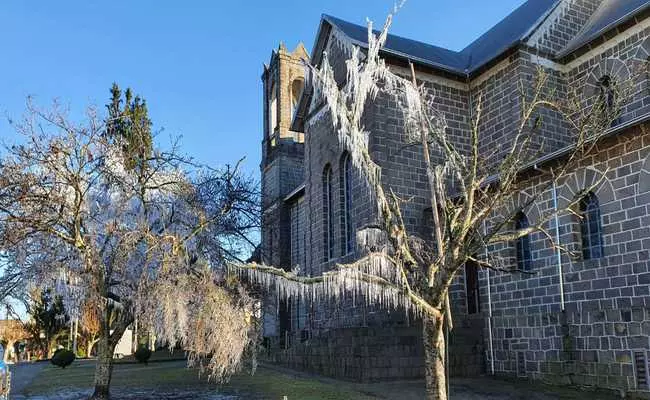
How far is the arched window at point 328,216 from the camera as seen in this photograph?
23.8m

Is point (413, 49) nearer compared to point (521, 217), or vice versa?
point (521, 217)

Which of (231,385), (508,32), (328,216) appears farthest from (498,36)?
(231,385)

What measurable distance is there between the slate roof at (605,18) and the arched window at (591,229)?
6184mm

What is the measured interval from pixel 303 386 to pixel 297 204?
699 inches

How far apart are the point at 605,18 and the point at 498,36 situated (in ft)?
13.9

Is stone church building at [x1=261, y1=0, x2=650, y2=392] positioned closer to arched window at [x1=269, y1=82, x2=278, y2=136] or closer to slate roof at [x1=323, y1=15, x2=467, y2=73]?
slate roof at [x1=323, y1=15, x2=467, y2=73]

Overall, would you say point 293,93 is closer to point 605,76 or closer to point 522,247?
point 605,76

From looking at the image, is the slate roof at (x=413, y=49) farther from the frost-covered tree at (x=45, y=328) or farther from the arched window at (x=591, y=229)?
the frost-covered tree at (x=45, y=328)

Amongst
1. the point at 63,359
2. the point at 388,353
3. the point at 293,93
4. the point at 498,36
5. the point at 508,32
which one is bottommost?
the point at 63,359

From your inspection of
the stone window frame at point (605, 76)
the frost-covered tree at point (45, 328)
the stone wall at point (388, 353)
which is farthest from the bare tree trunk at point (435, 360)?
the frost-covered tree at point (45, 328)

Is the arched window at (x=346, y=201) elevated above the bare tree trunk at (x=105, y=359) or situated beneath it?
elevated above

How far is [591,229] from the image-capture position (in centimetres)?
1547

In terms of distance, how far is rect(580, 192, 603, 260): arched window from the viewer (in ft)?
49.9

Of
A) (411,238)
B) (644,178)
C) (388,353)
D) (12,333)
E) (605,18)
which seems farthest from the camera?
(12,333)
